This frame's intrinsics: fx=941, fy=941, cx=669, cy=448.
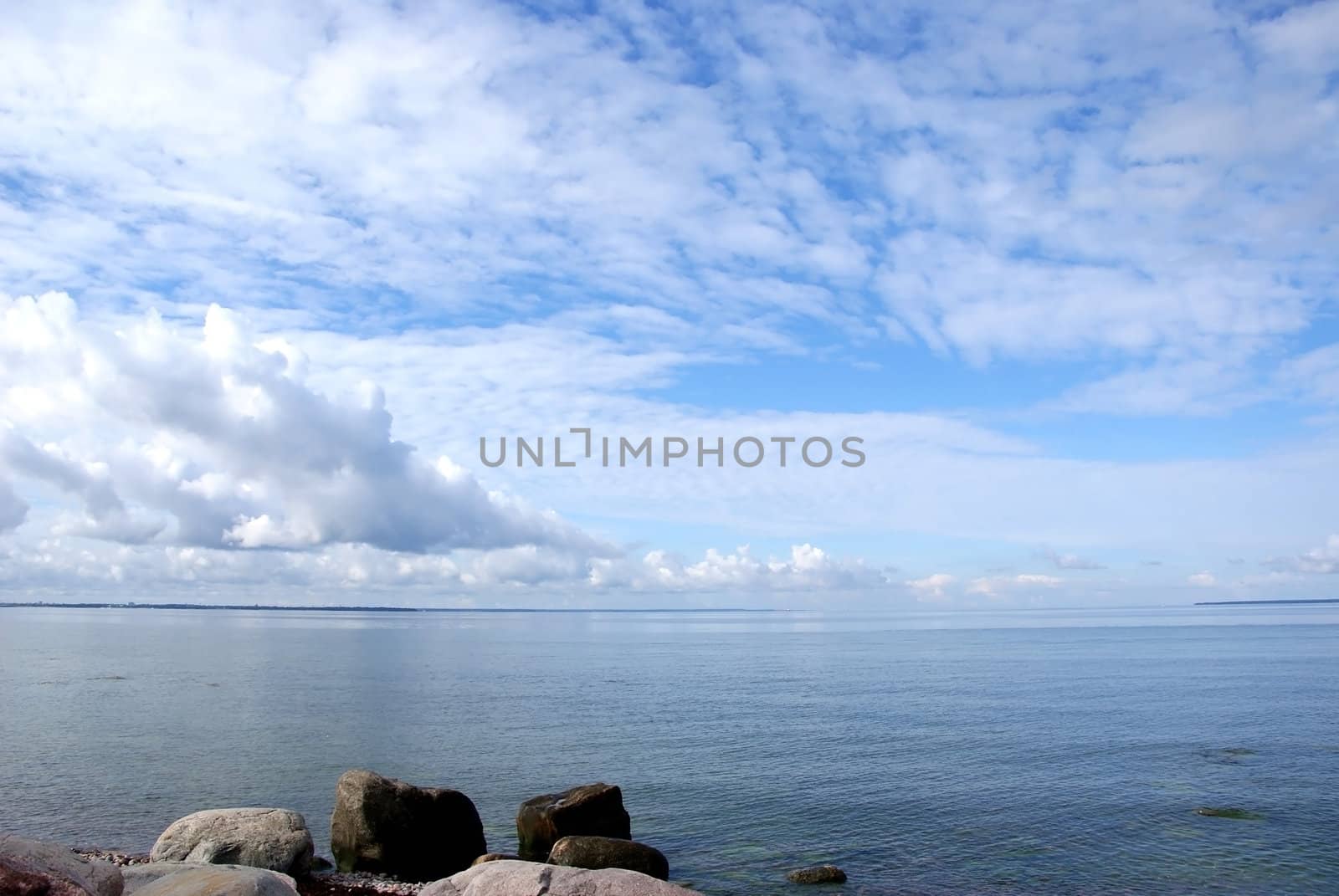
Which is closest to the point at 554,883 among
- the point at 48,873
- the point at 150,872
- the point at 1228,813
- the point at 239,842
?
the point at 48,873

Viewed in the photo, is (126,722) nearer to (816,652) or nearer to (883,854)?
(883,854)

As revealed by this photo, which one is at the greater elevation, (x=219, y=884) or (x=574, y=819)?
(x=219, y=884)

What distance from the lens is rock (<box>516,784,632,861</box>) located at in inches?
1073

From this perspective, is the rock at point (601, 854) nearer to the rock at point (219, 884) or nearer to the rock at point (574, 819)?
the rock at point (574, 819)

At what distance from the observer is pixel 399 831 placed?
88.4 ft

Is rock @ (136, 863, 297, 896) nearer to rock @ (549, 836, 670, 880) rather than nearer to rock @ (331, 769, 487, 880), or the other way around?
rock @ (549, 836, 670, 880)

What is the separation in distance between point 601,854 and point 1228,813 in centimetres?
2325

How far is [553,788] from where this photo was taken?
3844 cm

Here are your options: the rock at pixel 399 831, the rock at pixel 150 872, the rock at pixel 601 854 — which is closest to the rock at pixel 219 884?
the rock at pixel 150 872

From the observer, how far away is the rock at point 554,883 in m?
19.0

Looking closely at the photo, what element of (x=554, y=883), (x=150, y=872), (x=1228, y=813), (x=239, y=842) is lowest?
(x=1228, y=813)

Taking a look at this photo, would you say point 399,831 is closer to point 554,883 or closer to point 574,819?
point 574,819

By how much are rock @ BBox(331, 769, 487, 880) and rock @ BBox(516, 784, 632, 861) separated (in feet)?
5.68

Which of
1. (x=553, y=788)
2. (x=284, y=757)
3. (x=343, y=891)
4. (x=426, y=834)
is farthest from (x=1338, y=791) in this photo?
(x=284, y=757)
